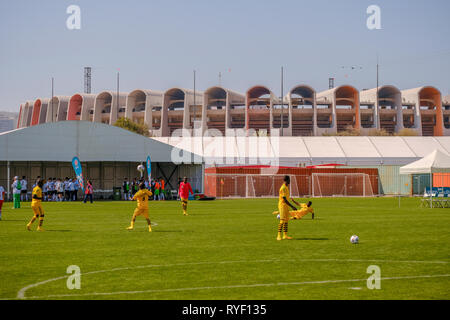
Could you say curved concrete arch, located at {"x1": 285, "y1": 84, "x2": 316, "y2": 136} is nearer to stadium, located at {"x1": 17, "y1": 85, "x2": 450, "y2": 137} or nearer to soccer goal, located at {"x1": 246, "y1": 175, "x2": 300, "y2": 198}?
stadium, located at {"x1": 17, "y1": 85, "x2": 450, "y2": 137}

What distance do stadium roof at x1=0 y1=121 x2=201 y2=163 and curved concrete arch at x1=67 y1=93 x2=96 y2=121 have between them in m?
83.0

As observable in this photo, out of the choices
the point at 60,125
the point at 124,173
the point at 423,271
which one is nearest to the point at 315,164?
the point at 124,173

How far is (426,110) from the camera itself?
388 ft

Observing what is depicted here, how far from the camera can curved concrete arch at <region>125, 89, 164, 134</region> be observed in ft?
392

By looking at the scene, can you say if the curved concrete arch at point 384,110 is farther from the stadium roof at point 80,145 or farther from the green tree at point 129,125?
the stadium roof at point 80,145

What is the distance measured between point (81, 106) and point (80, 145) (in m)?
88.5

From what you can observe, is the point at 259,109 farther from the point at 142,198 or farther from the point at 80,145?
the point at 142,198

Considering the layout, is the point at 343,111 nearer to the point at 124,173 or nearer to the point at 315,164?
the point at 315,164

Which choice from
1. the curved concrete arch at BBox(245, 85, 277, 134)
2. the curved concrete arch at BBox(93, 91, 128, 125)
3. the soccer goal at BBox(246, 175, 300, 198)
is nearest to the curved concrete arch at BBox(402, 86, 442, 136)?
the curved concrete arch at BBox(245, 85, 277, 134)

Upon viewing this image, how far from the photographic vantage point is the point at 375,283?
9828mm

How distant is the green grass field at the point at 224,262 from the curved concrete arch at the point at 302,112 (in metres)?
91.5

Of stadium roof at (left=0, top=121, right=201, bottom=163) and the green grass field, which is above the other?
stadium roof at (left=0, top=121, right=201, bottom=163)

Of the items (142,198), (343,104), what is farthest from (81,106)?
(142,198)
